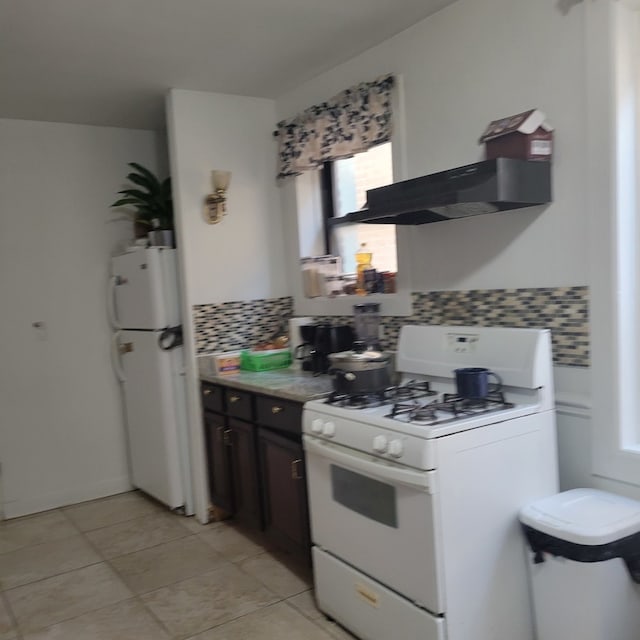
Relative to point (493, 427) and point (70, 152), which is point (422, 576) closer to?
point (493, 427)

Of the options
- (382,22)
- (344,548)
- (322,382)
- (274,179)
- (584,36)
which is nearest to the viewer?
(584,36)

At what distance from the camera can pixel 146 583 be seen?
2.93 m

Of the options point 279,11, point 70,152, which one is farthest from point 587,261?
point 70,152

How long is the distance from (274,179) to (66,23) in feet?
4.91

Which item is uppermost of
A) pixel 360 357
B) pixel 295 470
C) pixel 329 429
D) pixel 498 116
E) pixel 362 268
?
pixel 498 116

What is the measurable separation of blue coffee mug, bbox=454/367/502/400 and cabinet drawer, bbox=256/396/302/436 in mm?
722

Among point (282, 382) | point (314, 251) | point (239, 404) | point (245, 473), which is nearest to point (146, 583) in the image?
point (245, 473)

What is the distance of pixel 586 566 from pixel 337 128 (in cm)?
227

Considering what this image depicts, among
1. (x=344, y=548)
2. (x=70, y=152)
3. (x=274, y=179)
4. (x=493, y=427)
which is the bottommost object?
(x=344, y=548)

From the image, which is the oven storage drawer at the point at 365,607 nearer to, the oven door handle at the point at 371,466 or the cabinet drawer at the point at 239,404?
the oven door handle at the point at 371,466

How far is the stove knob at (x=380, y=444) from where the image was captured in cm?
203

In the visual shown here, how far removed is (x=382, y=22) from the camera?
272 cm

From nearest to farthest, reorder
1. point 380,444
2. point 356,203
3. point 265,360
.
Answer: point 380,444, point 265,360, point 356,203

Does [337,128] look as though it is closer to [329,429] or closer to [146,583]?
[329,429]
